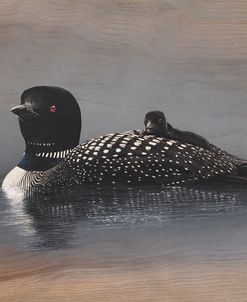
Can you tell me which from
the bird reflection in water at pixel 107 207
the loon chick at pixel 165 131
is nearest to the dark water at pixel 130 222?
the bird reflection in water at pixel 107 207

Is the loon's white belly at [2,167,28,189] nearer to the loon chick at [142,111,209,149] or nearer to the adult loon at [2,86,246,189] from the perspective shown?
the adult loon at [2,86,246,189]

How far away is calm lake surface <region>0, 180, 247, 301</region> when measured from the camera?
3.66 ft

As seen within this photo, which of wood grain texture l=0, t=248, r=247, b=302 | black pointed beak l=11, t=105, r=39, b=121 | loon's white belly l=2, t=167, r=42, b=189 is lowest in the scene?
wood grain texture l=0, t=248, r=247, b=302

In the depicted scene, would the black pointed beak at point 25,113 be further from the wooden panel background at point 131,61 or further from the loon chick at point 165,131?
the loon chick at point 165,131

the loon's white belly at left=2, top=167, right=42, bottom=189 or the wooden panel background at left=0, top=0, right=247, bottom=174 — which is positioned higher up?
the wooden panel background at left=0, top=0, right=247, bottom=174

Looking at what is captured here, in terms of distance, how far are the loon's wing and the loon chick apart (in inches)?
0.5

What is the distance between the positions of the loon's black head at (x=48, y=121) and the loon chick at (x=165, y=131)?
15 cm

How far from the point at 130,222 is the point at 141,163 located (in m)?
0.12

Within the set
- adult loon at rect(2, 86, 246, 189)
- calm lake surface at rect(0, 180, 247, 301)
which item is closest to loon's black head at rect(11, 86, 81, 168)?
adult loon at rect(2, 86, 246, 189)

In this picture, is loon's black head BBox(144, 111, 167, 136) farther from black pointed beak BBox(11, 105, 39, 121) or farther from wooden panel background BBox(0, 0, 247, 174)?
black pointed beak BBox(11, 105, 39, 121)

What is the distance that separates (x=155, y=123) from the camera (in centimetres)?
123

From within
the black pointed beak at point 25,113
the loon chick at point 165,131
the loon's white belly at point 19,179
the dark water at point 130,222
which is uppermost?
the black pointed beak at point 25,113

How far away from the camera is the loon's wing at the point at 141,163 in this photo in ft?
3.88

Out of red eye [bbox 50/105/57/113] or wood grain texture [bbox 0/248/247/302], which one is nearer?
wood grain texture [bbox 0/248/247/302]
